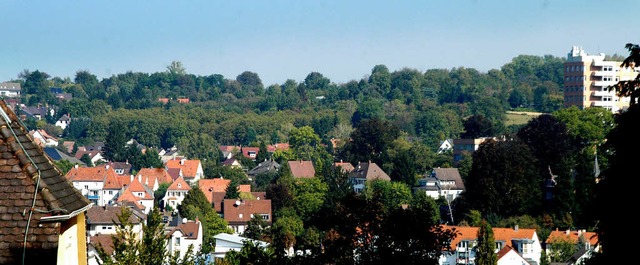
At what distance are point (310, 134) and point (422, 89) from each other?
60059 mm

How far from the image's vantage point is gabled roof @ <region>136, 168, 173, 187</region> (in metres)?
98.2

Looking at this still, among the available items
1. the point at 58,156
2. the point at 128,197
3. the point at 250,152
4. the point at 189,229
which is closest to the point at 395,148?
the point at 128,197

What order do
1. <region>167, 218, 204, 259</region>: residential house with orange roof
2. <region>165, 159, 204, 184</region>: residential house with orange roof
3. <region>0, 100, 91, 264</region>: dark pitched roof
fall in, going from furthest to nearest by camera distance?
1. <region>165, 159, 204, 184</region>: residential house with orange roof
2. <region>167, 218, 204, 259</region>: residential house with orange roof
3. <region>0, 100, 91, 264</region>: dark pitched roof

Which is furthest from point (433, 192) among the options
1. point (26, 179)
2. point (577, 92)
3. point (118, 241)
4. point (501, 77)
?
point (501, 77)

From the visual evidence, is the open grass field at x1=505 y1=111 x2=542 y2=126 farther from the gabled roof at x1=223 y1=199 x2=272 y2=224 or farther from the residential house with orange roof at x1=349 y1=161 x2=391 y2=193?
the gabled roof at x1=223 y1=199 x2=272 y2=224

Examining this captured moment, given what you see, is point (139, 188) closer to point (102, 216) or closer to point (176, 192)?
point (176, 192)

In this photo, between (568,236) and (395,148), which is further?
(395,148)

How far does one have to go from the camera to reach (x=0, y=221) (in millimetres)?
5949

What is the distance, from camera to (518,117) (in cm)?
14262

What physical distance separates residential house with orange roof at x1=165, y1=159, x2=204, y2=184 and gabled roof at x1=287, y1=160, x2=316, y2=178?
9.77m

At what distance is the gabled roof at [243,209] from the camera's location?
250ft

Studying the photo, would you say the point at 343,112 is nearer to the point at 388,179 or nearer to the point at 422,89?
the point at 422,89

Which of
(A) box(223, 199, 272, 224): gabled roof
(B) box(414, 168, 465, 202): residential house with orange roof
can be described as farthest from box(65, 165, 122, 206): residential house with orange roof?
(B) box(414, 168, 465, 202): residential house with orange roof

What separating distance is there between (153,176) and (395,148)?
19.9 m
